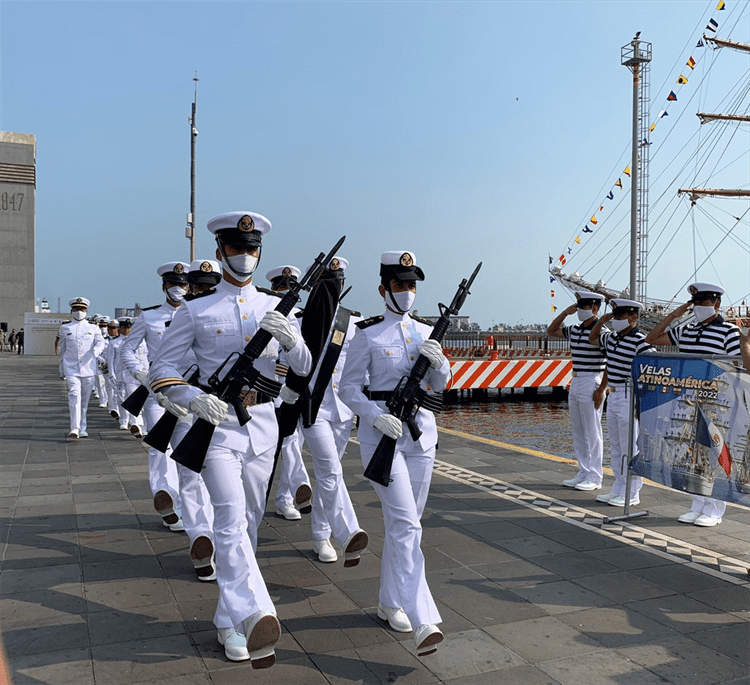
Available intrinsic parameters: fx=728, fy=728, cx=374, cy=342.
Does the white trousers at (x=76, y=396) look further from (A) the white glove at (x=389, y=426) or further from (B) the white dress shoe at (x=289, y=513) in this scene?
(A) the white glove at (x=389, y=426)

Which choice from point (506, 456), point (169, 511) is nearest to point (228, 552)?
point (169, 511)

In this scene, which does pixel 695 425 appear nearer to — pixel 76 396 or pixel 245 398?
pixel 245 398

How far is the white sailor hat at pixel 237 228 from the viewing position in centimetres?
404

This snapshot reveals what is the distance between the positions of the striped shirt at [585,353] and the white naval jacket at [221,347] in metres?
4.92

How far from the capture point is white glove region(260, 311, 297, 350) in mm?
3824

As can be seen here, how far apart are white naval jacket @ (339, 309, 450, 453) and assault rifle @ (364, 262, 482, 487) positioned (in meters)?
0.08

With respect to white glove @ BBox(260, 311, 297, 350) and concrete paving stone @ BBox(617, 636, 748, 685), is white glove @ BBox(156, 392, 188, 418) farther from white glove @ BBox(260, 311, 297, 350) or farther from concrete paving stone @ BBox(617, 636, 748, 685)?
concrete paving stone @ BBox(617, 636, 748, 685)

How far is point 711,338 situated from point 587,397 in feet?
6.46

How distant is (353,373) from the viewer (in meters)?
4.45

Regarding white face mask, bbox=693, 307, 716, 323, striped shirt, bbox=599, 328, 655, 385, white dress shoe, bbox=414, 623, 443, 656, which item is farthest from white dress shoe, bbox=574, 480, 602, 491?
white dress shoe, bbox=414, 623, 443, 656

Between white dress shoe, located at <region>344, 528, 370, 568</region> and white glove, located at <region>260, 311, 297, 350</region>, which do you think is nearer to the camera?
white glove, located at <region>260, 311, 297, 350</region>

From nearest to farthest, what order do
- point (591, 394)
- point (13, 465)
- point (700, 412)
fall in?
point (700, 412) < point (591, 394) < point (13, 465)

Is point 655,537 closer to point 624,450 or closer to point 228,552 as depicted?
point 624,450

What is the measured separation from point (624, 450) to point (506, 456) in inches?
100
